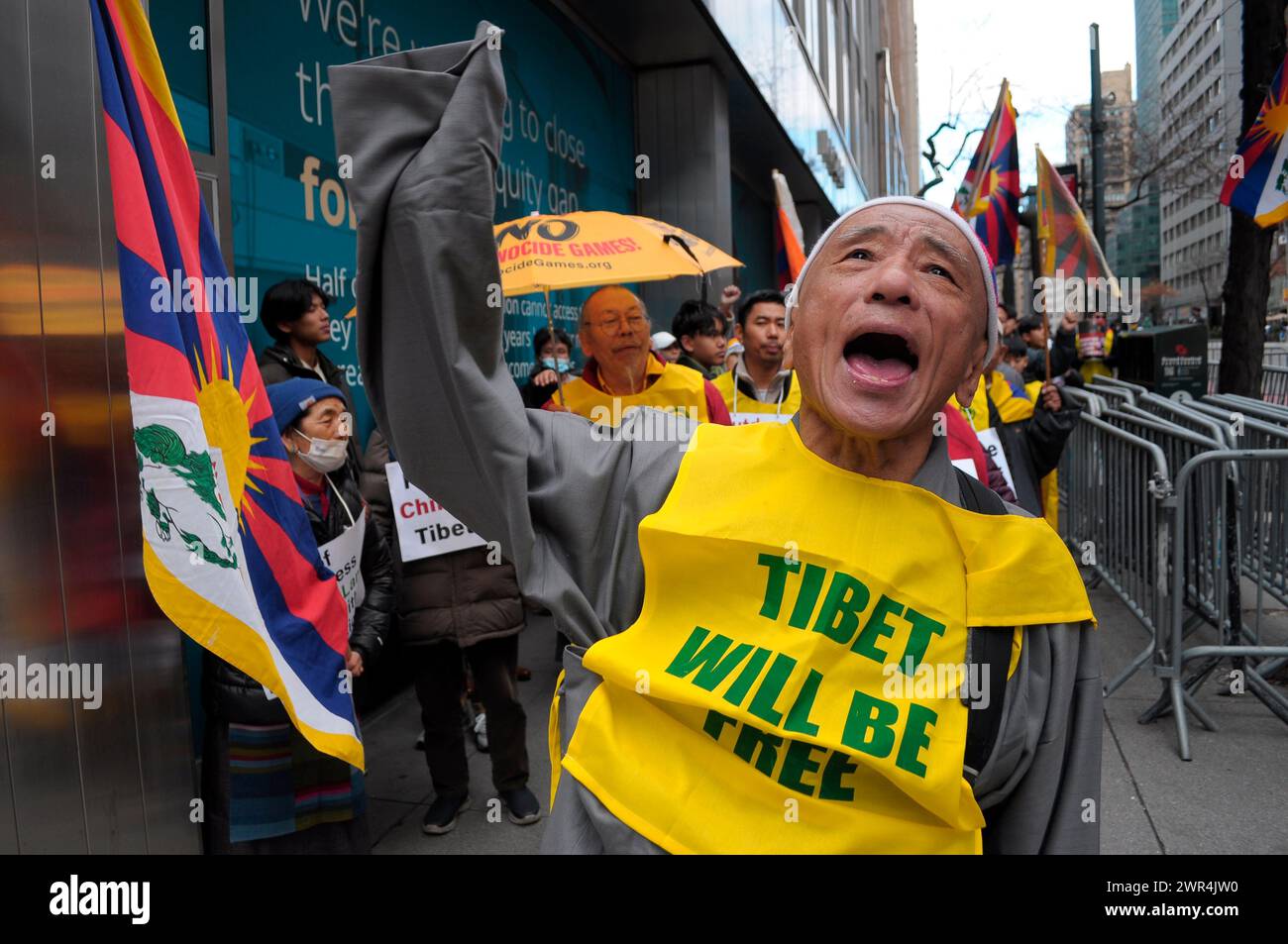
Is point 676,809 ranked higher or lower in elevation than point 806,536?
lower

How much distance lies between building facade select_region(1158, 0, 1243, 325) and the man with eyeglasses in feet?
66.2

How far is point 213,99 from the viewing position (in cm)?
455

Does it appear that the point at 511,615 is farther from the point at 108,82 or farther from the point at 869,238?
the point at 869,238

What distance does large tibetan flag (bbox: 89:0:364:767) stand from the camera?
269cm

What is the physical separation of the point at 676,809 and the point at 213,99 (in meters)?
4.12

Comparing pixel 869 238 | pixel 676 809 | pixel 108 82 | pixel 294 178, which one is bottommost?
pixel 676 809

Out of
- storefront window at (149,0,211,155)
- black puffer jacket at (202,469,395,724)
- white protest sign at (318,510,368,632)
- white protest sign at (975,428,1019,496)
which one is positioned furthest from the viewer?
white protest sign at (975,428,1019,496)

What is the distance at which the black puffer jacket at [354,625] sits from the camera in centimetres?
358

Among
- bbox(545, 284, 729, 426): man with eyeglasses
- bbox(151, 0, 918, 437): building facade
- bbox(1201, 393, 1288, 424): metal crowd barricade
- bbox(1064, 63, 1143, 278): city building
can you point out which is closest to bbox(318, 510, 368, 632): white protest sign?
bbox(151, 0, 918, 437): building facade

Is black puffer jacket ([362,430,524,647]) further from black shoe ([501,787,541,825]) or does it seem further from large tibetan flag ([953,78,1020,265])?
large tibetan flag ([953,78,1020,265])

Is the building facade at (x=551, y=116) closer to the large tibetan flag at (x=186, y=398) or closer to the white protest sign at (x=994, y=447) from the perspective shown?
the large tibetan flag at (x=186, y=398)

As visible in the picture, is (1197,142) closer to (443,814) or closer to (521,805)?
(521,805)

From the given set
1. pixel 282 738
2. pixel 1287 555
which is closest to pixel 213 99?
pixel 282 738

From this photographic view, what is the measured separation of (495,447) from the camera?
5.02 feet
